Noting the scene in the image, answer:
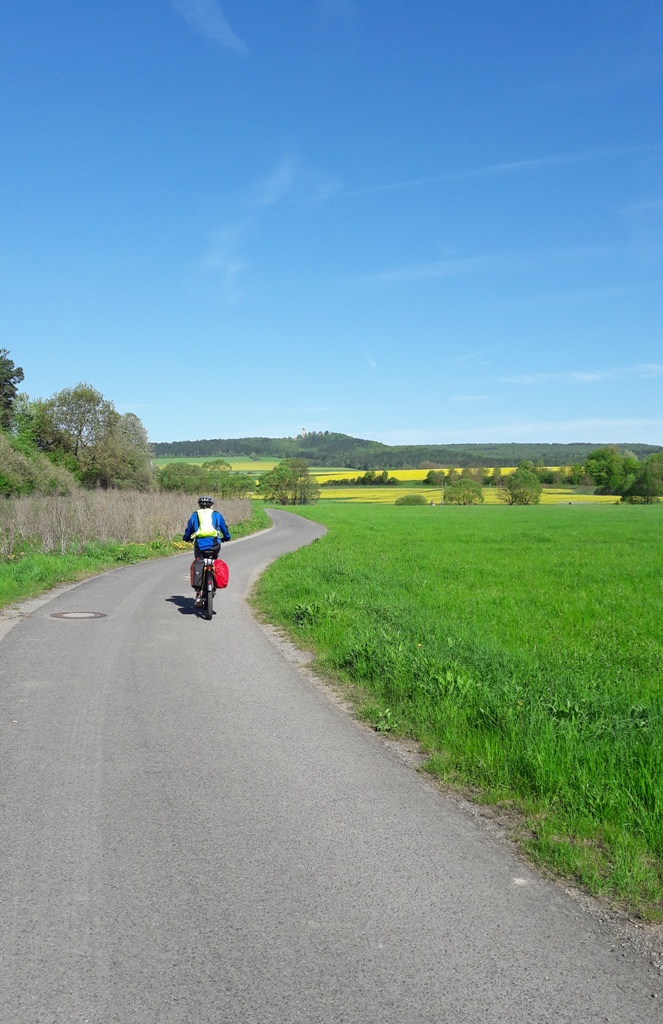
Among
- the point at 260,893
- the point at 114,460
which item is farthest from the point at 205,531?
the point at 114,460

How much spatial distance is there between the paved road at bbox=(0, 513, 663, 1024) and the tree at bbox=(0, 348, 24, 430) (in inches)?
2372

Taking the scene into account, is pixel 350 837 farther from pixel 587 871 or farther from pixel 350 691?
pixel 350 691

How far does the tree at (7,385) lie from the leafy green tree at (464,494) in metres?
84.1

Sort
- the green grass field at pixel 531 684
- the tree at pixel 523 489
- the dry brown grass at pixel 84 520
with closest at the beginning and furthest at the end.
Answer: the green grass field at pixel 531 684 < the dry brown grass at pixel 84 520 < the tree at pixel 523 489

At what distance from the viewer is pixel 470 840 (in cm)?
446

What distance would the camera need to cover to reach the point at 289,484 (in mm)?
140750

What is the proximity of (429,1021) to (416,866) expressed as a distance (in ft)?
4.11

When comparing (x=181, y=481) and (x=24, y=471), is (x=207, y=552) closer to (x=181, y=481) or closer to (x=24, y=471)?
(x=24, y=471)

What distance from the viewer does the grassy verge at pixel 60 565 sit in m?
16.0

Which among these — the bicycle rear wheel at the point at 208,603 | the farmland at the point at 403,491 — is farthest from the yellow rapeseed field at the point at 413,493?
the bicycle rear wheel at the point at 208,603

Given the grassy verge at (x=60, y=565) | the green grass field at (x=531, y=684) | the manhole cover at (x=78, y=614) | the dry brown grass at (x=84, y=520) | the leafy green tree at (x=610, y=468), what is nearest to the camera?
the green grass field at (x=531, y=684)

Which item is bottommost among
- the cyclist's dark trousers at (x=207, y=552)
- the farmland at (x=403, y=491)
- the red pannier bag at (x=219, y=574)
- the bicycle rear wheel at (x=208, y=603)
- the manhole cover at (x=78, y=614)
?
the farmland at (x=403, y=491)

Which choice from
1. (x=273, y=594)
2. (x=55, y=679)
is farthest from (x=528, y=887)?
(x=273, y=594)

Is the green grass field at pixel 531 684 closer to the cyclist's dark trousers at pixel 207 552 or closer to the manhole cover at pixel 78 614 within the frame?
the cyclist's dark trousers at pixel 207 552
